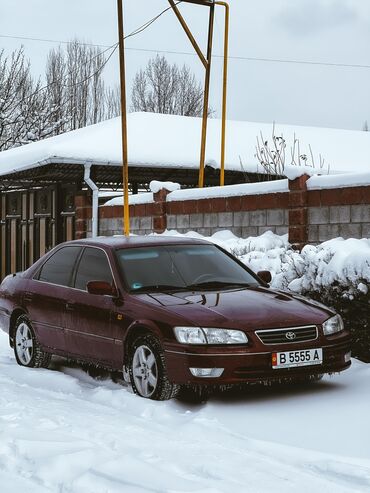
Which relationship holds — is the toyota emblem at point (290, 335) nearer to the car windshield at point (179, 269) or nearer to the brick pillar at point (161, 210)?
the car windshield at point (179, 269)

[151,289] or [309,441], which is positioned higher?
[151,289]

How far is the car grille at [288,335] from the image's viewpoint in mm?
7059

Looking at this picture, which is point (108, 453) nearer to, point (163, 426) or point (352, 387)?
point (163, 426)

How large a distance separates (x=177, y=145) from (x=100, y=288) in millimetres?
12471

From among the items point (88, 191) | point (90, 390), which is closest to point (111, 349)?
point (90, 390)

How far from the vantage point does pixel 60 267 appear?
927cm

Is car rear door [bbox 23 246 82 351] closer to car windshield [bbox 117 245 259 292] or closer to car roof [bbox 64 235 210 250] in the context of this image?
car roof [bbox 64 235 210 250]

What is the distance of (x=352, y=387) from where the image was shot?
759 cm

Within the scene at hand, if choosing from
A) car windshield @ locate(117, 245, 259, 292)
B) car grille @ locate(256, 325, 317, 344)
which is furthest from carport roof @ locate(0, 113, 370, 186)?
car grille @ locate(256, 325, 317, 344)

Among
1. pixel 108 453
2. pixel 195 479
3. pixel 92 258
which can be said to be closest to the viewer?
pixel 195 479

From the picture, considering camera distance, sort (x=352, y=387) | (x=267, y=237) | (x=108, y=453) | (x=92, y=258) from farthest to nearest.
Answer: (x=267, y=237), (x=92, y=258), (x=352, y=387), (x=108, y=453)

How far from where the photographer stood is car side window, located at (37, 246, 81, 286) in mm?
9059

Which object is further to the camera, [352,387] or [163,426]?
[352,387]

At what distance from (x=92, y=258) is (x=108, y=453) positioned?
3469 millimetres
